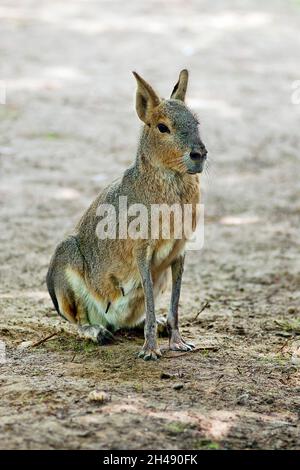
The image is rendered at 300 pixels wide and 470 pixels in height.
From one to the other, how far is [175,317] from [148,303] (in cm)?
27

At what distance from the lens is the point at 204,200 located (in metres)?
8.70

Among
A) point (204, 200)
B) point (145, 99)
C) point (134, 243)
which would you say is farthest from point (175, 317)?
point (204, 200)

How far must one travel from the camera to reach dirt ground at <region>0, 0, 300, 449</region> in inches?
151

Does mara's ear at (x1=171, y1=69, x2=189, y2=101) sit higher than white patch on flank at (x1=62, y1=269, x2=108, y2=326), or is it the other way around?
mara's ear at (x1=171, y1=69, x2=189, y2=101)

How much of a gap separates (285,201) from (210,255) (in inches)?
63.5

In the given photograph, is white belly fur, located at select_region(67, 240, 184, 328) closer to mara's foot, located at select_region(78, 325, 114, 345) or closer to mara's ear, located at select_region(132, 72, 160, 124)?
mara's foot, located at select_region(78, 325, 114, 345)

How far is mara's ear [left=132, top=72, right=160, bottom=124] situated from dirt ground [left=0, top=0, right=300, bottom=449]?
131 cm

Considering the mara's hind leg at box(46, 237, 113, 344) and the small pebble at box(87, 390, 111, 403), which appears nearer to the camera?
the small pebble at box(87, 390, 111, 403)

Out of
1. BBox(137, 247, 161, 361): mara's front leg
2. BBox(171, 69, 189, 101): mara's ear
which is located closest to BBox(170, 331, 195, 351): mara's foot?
BBox(137, 247, 161, 361): mara's front leg

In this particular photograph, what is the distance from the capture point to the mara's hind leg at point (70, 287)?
5.14 meters

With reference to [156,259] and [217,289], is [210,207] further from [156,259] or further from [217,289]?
[156,259]

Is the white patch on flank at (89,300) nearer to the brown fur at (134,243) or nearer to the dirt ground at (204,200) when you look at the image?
the brown fur at (134,243)
